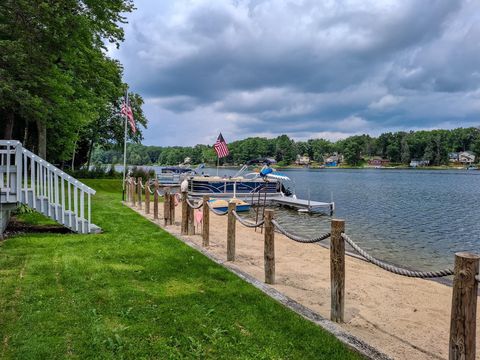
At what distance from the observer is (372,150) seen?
159m

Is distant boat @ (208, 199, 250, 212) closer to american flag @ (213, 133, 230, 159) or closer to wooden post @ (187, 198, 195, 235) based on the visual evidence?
american flag @ (213, 133, 230, 159)

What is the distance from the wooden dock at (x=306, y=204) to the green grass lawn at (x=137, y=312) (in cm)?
1815

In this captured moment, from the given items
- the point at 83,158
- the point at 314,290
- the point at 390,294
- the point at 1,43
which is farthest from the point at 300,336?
the point at 83,158

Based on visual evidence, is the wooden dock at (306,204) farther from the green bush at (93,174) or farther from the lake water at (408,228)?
the green bush at (93,174)

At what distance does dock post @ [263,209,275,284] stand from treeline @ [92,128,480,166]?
114 meters

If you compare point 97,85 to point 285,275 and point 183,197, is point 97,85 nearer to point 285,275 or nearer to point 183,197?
point 183,197

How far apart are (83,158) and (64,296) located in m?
45.6

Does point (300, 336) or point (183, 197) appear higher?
point (183, 197)

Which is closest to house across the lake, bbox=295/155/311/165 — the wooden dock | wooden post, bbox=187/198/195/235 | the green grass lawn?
the wooden dock

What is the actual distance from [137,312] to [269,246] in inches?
104

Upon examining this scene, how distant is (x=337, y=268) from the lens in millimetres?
5207

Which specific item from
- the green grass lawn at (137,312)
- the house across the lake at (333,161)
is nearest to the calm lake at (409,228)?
the green grass lawn at (137,312)

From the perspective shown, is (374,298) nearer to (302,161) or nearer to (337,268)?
(337,268)

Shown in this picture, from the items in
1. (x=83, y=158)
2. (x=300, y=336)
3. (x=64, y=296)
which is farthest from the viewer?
(x=83, y=158)
